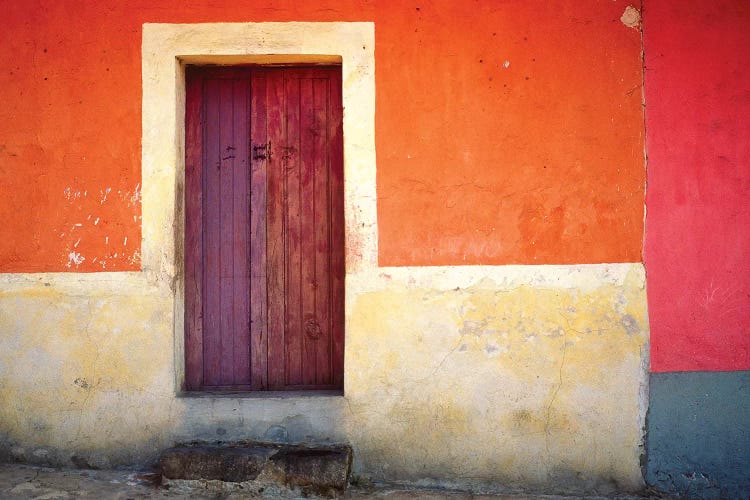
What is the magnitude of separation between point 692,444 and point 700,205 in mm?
1362

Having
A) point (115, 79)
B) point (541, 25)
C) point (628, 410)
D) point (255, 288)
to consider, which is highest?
point (541, 25)

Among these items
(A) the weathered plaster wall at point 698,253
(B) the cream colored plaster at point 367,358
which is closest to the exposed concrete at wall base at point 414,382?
(B) the cream colored plaster at point 367,358

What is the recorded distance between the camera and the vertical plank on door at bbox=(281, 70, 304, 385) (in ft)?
13.6

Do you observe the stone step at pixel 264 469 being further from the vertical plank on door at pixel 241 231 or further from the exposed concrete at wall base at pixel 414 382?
the vertical plank on door at pixel 241 231

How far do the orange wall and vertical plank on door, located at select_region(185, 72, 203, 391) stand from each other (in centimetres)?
34

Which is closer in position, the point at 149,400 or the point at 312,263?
the point at 149,400

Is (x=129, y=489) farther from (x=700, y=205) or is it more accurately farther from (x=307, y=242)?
(x=700, y=205)

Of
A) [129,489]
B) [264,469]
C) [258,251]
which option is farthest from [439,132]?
[129,489]

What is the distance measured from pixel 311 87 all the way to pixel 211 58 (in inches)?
24.0

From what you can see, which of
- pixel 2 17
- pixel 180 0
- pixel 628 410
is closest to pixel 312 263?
pixel 180 0

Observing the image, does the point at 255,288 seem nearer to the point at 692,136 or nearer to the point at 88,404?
the point at 88,404

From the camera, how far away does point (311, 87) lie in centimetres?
415

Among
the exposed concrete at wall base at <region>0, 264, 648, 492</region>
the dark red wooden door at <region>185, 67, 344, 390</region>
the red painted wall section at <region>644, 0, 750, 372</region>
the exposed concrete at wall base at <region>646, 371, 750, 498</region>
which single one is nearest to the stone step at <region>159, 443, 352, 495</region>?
the exposed concrete at wall base at <region>0, 264, 648, 492</region>

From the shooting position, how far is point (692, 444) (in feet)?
12.7
